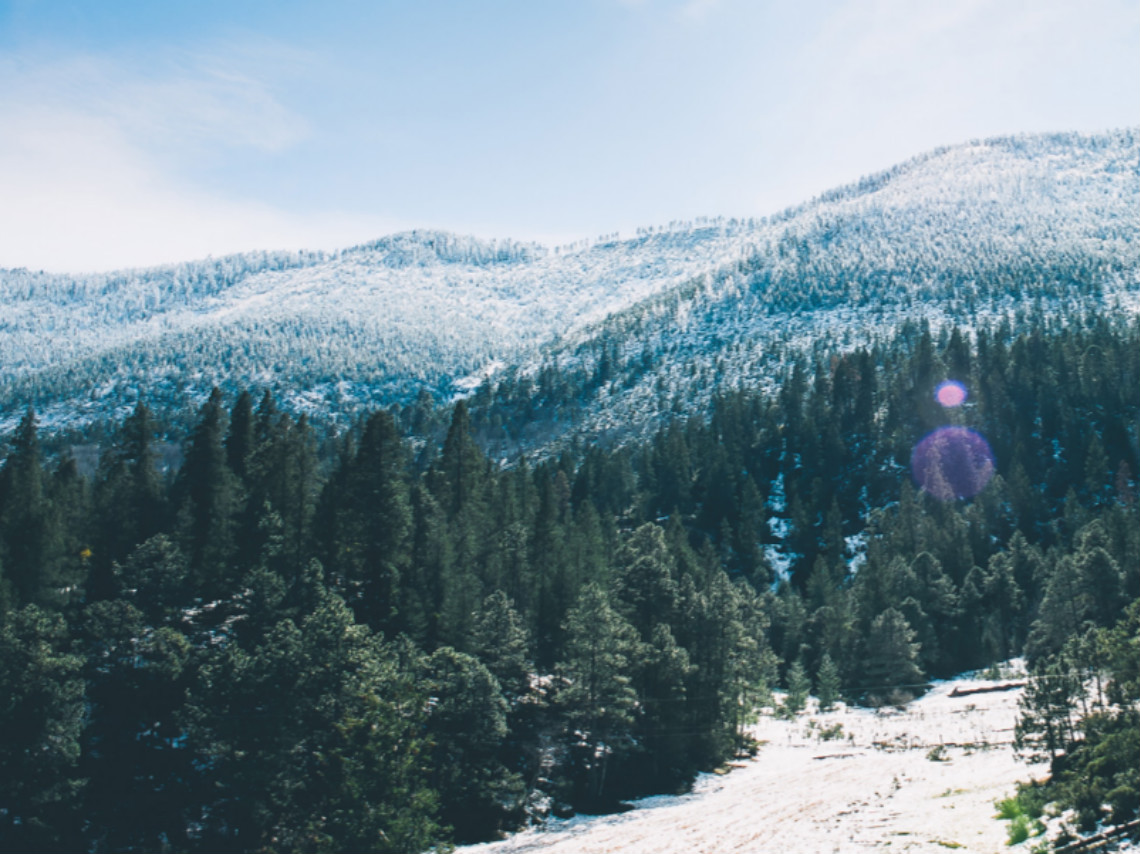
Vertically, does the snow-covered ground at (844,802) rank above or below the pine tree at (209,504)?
below

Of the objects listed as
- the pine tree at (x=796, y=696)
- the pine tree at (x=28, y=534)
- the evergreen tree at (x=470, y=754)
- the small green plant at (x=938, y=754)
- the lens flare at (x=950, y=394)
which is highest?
the lens flare at (x=950, y=394)

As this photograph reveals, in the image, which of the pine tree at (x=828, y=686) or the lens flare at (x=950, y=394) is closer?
the pine tree at (x=828, y=686)

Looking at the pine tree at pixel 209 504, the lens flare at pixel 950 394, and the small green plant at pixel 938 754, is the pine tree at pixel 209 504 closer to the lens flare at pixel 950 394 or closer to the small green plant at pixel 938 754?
the small green plant at pixel 938 754

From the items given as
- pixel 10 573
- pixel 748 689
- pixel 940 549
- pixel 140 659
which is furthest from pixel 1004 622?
pixel 10 573

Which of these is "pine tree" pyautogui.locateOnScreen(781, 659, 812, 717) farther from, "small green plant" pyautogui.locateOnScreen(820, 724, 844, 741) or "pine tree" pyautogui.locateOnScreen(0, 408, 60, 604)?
"pine tree" pyautogui.locateOnScreen(0, 408, 60, 604)

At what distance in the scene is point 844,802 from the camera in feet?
135

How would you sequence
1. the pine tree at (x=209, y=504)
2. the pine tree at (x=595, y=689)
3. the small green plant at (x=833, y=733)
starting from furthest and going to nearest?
the small green plant at (x=833, y=733)
the pine tree at (x=209, y=504)
the pine tree at (x=595, y=689)

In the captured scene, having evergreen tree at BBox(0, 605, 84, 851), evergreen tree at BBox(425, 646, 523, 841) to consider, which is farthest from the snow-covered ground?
evergreen tree at BBox(0, 605, 84, 851)

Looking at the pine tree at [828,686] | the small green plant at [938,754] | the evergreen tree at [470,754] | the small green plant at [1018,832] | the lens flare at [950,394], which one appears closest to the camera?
the small green plant at [1018,832]

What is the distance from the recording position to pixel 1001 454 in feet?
457

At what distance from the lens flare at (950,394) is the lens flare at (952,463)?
23.1ft

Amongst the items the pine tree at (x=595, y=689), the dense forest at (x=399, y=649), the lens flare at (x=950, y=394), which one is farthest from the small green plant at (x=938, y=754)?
the lens flare at (x=950, y=394)

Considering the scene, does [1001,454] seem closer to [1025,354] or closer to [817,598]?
[1025,354]

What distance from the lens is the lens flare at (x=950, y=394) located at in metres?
150
